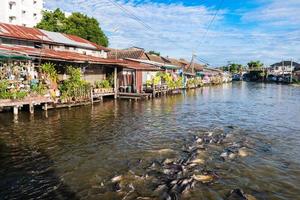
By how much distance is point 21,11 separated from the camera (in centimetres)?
5903

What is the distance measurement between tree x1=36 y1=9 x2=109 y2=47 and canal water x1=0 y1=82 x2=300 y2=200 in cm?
2920

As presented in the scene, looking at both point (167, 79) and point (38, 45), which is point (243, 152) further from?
point (167, 79)

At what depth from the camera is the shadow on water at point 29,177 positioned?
27.2ft

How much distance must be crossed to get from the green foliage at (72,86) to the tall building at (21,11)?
1566 inches

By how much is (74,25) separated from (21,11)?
61.2 feet

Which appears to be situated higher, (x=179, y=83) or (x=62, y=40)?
(x=62, y=40)

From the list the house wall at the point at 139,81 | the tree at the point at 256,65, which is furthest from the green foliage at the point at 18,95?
the tree at the point at 256,65

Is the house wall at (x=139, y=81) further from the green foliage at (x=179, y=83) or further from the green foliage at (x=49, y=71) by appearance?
the green foliage at (x=49, y=71)

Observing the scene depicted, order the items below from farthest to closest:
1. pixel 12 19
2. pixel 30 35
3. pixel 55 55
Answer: pixel 12 19 < pixel 30 35 < pixel 55 55

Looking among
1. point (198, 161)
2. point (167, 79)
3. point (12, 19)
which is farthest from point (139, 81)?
point (12, 19)

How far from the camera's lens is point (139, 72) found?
111 feet

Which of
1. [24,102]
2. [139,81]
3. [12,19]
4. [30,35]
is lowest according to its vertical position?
[24,102]

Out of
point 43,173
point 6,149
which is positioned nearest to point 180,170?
point 43,173

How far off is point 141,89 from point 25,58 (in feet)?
55.5
